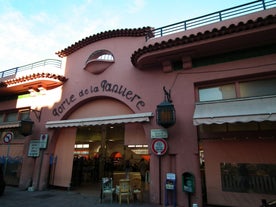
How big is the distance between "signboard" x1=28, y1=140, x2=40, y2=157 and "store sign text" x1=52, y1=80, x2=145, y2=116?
1861 millimetres

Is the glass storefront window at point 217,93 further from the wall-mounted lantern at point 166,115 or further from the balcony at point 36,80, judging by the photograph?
the balcony at point 36,80

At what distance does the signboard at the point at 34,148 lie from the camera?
10.9 metres

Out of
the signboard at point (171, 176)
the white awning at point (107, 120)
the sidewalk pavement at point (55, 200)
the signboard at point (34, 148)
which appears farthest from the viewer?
the signboard at point (34, 148)

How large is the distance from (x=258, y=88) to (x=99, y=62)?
23.8ft

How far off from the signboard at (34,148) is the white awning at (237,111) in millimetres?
8661

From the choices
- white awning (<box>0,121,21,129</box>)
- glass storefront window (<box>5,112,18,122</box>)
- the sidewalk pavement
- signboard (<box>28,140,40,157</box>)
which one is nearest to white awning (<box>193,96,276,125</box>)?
the sidewalk pavement

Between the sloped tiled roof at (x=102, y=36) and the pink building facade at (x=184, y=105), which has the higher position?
the sloped tiled roof at (x=102, y=36)

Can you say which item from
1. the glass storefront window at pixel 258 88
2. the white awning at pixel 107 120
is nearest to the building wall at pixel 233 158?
the glass storefront window at pixel 258 88

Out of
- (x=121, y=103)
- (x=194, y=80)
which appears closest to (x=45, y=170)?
(x=121, y=103)

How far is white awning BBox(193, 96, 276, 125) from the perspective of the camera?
614 cm

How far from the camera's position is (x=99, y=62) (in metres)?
10.4

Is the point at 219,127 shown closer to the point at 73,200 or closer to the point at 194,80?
the point at 194,80

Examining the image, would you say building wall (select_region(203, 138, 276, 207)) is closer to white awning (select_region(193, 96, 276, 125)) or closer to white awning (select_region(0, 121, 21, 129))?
white awning (select_region(193, 96, 276, 125))

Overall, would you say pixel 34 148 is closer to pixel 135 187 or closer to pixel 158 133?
pixel 135 187
